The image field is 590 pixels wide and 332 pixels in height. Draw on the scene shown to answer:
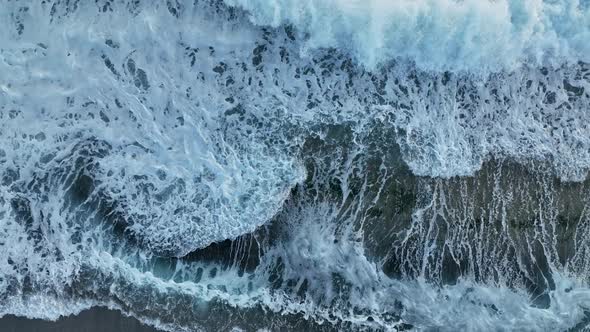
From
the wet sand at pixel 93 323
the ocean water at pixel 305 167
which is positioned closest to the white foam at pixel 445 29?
the ocean water at pixel 305 167

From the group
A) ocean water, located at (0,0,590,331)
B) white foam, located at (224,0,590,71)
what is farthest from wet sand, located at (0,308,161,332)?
white foam, located at (224,0,590,71)

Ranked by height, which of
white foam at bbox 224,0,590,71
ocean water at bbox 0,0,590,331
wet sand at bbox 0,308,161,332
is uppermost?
white foam at bbox 224,0,590,71

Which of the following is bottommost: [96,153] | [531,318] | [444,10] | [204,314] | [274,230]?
[204,314]

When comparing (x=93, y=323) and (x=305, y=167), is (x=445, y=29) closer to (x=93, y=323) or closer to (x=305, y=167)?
(x=305, y=167)

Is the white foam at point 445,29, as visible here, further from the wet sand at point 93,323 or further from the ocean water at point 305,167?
the wet sand at point 93,323

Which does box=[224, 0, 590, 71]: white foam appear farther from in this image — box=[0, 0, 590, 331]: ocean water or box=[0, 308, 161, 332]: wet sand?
box=[0, 308, 161, 332]: wet sand

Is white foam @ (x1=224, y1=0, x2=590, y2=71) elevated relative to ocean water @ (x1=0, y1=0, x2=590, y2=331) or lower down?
elevated

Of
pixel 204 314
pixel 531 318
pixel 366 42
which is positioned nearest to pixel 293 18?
pixel 366 42

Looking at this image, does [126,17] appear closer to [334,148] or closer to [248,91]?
[248,91]
